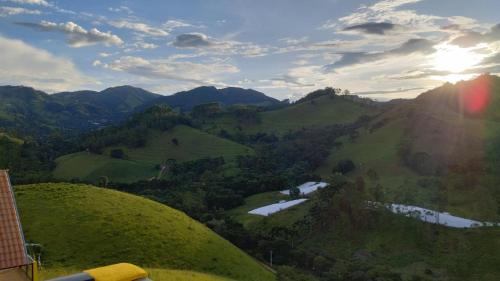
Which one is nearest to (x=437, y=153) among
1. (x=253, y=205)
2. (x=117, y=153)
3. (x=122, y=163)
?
(x=253, y=205)

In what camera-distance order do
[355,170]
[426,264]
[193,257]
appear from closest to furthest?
[193,257], [426,264], [355,170]

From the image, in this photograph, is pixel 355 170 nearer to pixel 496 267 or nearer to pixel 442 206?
pixel 442 206

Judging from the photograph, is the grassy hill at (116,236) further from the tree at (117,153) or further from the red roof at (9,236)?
the tree at (117,153)

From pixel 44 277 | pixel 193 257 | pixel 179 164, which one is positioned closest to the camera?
pixel 44 277

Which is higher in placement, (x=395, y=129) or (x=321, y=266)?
(x=395, y=129)

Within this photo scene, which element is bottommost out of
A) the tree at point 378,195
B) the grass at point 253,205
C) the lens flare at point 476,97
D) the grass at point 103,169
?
the grass at point 253,205

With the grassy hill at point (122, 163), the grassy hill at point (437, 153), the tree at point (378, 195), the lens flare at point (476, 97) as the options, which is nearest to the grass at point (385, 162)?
the grassy hill at point (437, 153)

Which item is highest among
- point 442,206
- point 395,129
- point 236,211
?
point 395,129

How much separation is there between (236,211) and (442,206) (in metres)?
52.9

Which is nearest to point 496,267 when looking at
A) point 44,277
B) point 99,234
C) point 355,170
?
point 99,234

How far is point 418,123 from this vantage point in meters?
155

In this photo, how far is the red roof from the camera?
20.7 meters

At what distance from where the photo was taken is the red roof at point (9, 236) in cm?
2073

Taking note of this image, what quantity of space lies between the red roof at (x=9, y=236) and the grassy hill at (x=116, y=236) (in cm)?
1517
